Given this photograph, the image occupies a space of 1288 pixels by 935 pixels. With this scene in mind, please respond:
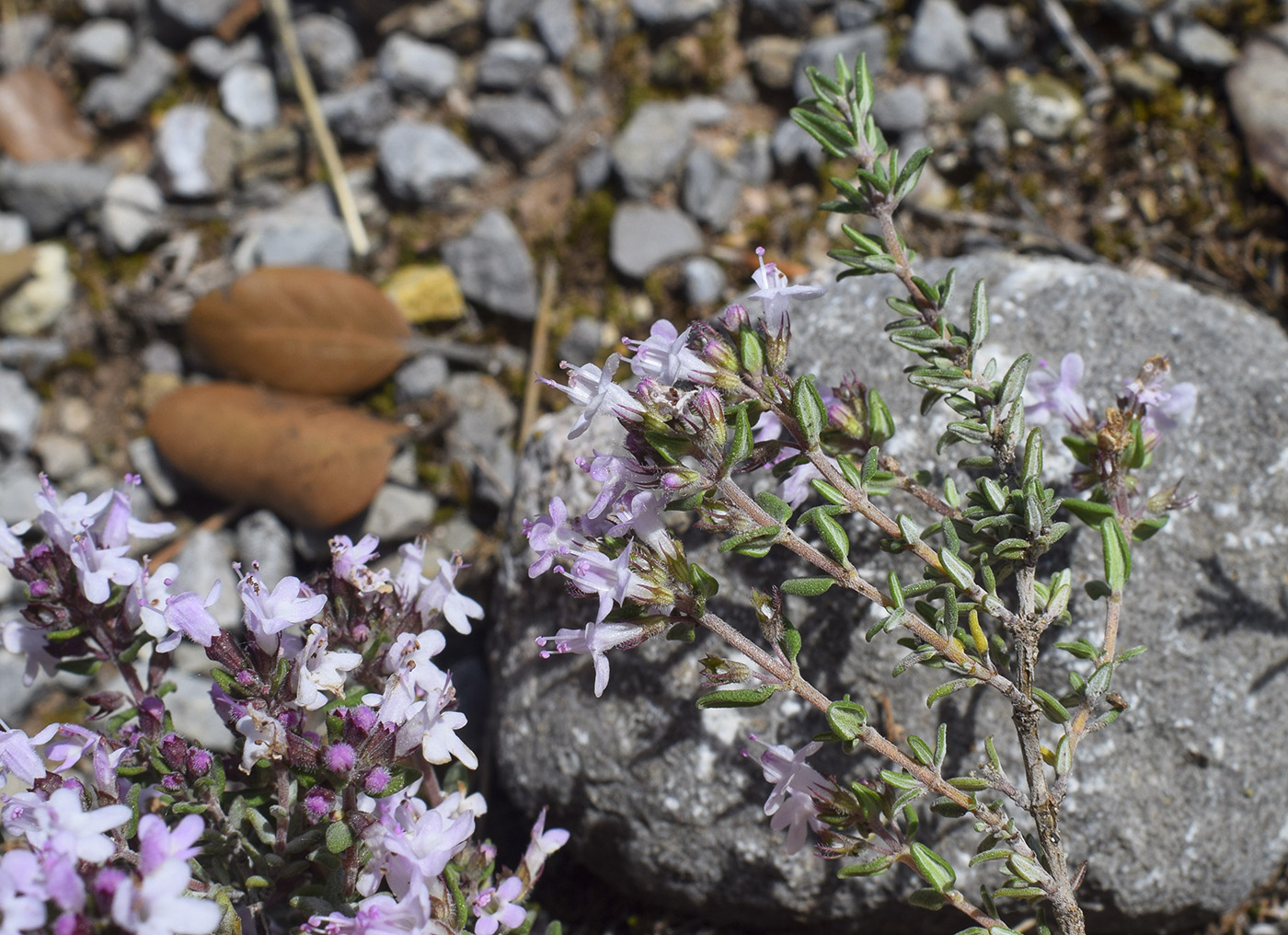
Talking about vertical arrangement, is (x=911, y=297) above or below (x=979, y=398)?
above

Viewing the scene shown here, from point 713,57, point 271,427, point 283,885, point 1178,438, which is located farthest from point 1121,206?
point 283,885

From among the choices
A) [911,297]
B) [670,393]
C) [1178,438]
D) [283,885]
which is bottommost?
[283,885]

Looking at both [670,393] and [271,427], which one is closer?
[670,393]

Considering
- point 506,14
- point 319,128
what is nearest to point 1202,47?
point 506,14

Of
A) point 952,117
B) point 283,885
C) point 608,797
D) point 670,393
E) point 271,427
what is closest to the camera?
point 670,393

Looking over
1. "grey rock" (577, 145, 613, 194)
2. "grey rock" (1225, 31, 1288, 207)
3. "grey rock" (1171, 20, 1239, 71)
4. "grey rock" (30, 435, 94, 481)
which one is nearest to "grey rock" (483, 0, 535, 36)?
"grey rock" (577, 145, 613, 194)

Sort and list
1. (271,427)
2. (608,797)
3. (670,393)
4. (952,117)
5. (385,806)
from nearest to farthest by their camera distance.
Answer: (670,393) < (385,806) < (608,797) < (271,427) < (952,117)

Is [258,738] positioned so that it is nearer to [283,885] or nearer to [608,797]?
[283,885]
